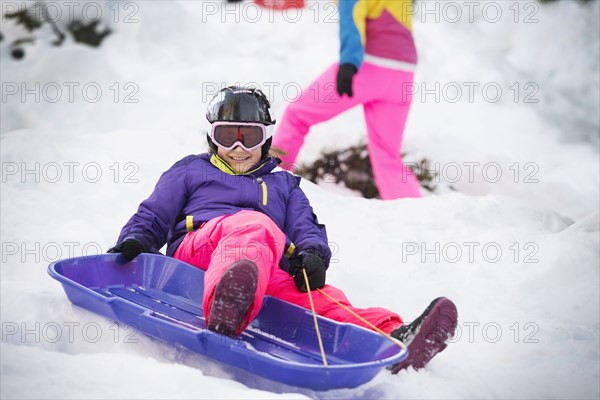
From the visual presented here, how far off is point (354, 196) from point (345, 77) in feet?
3.70

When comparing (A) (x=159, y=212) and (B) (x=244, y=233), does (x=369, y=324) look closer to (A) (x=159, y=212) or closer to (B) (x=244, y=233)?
(B) (x=244, y=233)

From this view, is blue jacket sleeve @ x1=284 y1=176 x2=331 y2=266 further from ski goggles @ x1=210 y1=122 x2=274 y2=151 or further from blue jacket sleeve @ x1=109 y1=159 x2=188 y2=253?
blue jacket sleeve @ x1=109 y1=159 x2=188 y2=253

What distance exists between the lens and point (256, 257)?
2.51 m

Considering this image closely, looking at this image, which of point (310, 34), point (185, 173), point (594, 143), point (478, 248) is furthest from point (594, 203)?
point (185, 173)

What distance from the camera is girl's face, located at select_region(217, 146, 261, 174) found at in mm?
3176

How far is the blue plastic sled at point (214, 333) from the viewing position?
2211mm

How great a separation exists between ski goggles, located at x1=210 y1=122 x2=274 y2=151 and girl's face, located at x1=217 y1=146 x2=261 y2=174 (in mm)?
23
